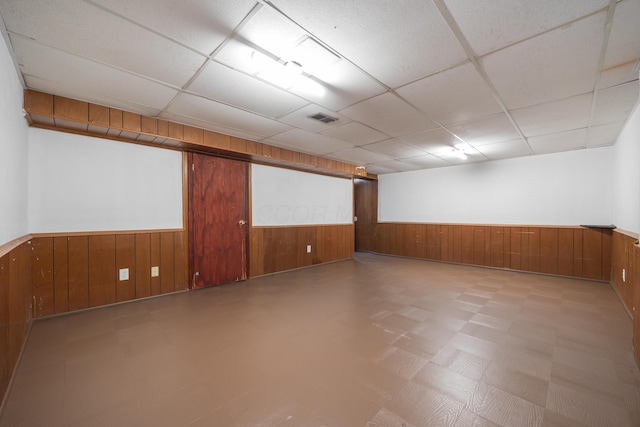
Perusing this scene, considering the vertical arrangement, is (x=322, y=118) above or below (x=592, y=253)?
above

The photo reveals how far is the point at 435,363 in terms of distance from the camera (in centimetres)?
201

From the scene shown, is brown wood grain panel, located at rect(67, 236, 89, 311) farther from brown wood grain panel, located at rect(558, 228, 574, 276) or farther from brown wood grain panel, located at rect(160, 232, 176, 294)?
brown wood grain panel, located at rect(558, 228, 574, 276)

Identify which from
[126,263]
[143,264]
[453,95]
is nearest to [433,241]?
[453,95]

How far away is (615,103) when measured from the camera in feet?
9.20

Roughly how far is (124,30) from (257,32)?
34.2 inches

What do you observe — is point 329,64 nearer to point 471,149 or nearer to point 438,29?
point 438,29

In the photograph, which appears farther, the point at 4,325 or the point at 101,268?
the point at 101,268

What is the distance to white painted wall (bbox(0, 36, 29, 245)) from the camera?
5.88ft

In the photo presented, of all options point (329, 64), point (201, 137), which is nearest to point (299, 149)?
point (201, 137)

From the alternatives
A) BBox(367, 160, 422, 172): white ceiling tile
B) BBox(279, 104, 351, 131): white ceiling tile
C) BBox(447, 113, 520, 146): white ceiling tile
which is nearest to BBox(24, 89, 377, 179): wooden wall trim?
BBox(279, 104, 351, 131): white ceiling tile

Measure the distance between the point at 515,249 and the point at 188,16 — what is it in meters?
6.24

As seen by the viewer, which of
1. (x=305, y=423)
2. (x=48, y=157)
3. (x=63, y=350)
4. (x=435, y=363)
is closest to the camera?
(x=305, y=423)

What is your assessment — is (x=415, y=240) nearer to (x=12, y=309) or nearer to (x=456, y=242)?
(x=456, y=242)

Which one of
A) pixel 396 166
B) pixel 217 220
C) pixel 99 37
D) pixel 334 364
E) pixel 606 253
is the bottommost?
pixel 334 364
